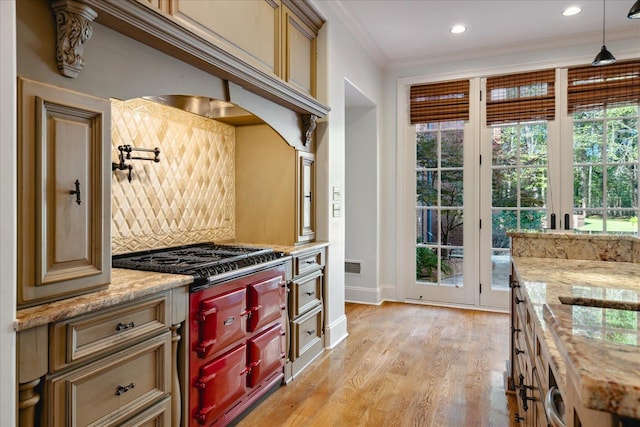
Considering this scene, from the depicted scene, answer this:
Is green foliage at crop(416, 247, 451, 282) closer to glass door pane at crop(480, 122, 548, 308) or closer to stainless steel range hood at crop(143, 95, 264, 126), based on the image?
glass door pane at crop(480, 122, 548, 308)

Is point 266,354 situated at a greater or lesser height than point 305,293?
lesser

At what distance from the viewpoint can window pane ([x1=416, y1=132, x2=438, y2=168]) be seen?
4848mm

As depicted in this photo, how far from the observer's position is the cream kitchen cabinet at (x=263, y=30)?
2.04m

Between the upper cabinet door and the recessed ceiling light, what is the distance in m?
3.99

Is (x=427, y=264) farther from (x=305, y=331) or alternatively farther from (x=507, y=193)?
(x=305, y=331)

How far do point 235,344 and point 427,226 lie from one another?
10.9 ft

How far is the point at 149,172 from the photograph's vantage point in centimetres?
246

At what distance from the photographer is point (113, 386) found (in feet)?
4.92

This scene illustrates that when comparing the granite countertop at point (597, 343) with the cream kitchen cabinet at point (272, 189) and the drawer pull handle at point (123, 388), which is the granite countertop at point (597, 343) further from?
the cream kitchen cabinet at point (272, 189)

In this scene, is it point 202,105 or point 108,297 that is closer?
point 108,297

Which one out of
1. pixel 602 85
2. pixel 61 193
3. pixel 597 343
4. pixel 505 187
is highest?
pixel 602 85

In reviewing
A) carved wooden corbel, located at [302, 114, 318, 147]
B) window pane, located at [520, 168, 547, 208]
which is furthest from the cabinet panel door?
window pane, located at [520, 168, 547, 208]

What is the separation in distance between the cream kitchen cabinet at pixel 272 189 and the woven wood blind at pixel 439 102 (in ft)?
7.00

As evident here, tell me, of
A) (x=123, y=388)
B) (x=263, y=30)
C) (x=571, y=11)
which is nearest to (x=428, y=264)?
(x=571, y=11)
